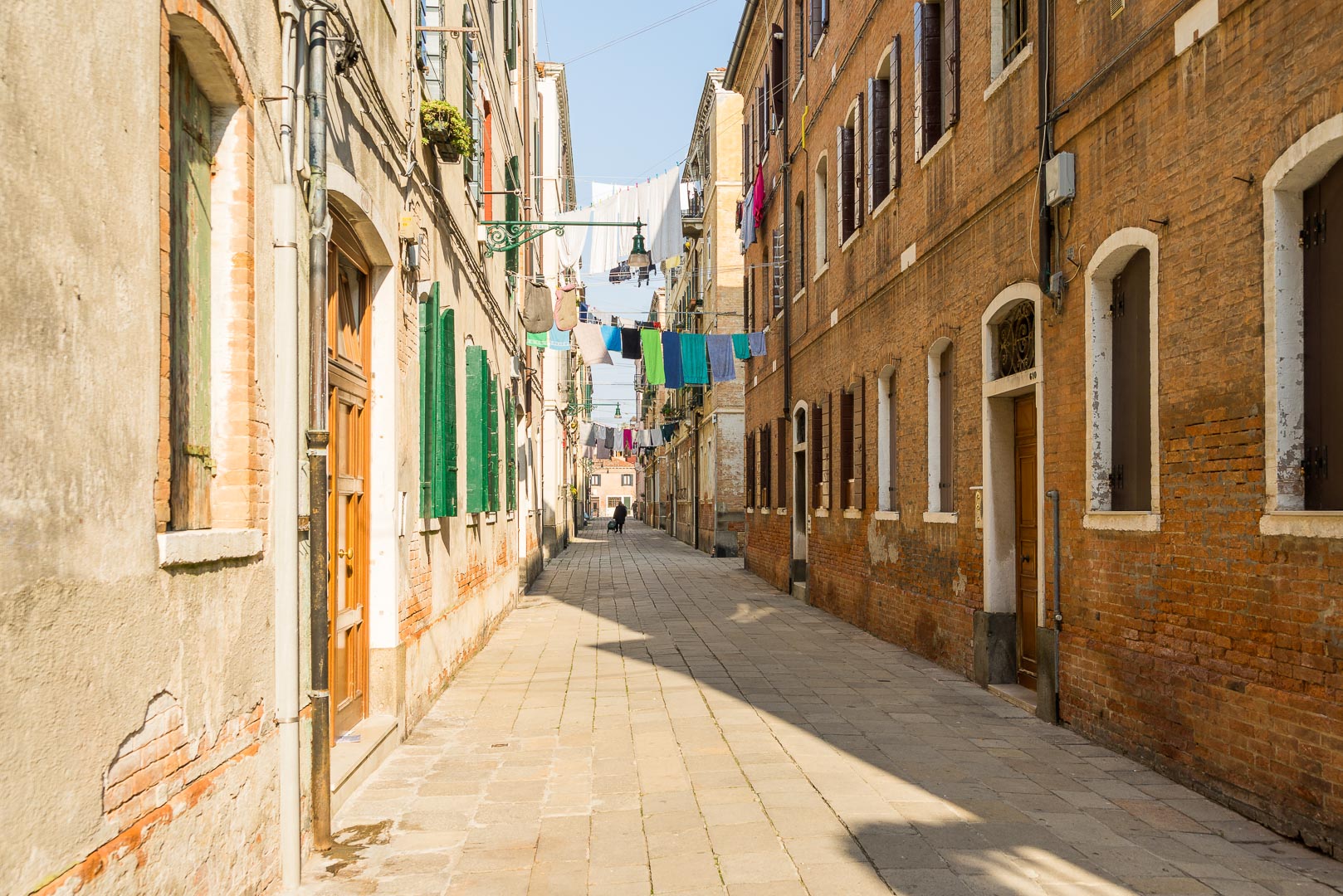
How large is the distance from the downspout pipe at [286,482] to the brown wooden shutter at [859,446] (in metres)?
9.87

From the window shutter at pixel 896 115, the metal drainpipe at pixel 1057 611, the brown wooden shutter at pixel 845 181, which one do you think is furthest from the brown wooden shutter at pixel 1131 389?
the brown wooden shutter at pixel 845 181

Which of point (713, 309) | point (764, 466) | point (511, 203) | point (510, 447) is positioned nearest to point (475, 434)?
point (510, 447)

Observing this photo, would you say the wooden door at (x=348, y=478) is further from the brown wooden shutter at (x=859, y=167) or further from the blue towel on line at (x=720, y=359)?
the blue towel on line at (x=720, y=359)

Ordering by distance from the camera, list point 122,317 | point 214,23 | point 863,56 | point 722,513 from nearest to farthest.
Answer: point 122,317 → point 214,23 → point 863,56 → point 722,513

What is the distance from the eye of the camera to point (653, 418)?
58812mm

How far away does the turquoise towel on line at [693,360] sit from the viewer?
20438 millimetres

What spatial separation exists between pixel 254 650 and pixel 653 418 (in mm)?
54435

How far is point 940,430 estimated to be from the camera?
11.5m

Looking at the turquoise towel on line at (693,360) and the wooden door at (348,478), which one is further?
the turquoise towel on line at (693,360)

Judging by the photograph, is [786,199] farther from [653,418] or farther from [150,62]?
[653,418]

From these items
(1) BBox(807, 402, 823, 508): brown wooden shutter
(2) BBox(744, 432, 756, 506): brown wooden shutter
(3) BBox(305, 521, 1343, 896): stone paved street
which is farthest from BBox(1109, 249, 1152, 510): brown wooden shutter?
(2) BBox(744, 432, 756, 506): brown wooden shutter

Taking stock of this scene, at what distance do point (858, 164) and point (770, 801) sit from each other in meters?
10.2

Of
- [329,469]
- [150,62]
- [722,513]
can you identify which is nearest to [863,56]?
[329,469]

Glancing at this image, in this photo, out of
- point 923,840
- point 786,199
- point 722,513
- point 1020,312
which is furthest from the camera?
point 722,513
